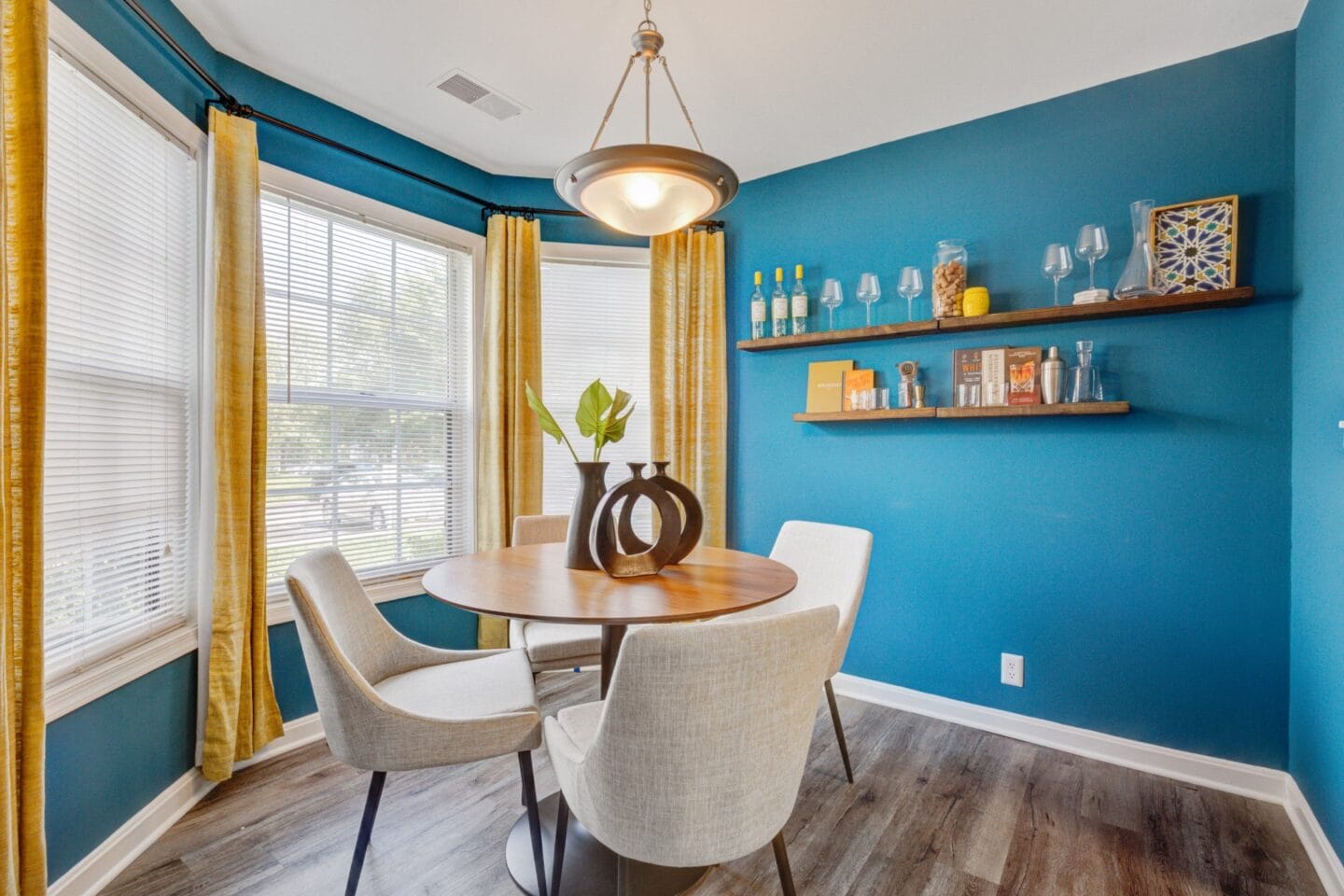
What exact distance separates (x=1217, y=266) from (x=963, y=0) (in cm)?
123

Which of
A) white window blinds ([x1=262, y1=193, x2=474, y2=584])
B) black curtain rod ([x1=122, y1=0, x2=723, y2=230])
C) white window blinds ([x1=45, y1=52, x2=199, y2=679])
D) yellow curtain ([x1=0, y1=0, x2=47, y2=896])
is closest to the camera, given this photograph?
yellow curtain ([x1=0, y1=0, x2=47, y2=896])

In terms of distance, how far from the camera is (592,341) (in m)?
3.34

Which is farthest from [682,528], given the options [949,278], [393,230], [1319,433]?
[393,230]

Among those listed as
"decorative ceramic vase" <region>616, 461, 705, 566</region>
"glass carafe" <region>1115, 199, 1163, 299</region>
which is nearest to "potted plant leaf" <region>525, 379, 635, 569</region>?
"decorative ceramic vase" <region>616, 461, 705, 566</region>

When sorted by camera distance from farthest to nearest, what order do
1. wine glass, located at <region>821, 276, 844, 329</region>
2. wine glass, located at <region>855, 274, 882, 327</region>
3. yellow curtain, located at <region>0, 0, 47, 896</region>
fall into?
1. wine glass, located at <region>821, 276, 844, 329</region>
2. wine glass, located at <region>855, 274, 882, 327</region>
3. yellow curtain, located at <region>0, 0, 47, 896</region>

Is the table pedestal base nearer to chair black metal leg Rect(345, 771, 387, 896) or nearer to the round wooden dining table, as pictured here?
the round wooden dining table

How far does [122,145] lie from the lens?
5.89ft

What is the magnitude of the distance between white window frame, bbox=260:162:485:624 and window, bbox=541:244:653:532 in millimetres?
352

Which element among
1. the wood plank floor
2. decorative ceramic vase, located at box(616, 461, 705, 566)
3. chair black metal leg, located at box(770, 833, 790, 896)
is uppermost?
decorative ceramic vase, located at box(616, 461, 705, 566)

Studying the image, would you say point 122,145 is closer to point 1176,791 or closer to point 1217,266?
→ point 1217,266

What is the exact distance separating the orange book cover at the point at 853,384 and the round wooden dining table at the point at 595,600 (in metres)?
1.12

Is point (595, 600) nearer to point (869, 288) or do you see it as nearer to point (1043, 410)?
point (1043, 410)

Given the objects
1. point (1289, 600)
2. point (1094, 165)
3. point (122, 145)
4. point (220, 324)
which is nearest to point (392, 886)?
point (220, 324)

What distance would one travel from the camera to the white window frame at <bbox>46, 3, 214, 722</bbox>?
154cm
